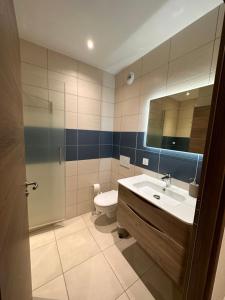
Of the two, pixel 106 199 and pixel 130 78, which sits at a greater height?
pixel 130 78

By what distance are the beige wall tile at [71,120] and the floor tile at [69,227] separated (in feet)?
4.79

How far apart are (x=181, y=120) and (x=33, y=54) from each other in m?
1.87

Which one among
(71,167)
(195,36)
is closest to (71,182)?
(71,167)

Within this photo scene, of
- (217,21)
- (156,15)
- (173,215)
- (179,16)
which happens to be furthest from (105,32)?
(173,215)

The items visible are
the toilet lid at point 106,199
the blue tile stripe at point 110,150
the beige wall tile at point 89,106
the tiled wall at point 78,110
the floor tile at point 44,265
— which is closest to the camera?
the floor tile at point 44,265

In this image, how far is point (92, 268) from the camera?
137cm

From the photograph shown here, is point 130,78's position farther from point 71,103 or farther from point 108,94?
point 71,103

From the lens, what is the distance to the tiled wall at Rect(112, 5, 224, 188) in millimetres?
1171

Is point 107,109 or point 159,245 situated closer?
point 159,245

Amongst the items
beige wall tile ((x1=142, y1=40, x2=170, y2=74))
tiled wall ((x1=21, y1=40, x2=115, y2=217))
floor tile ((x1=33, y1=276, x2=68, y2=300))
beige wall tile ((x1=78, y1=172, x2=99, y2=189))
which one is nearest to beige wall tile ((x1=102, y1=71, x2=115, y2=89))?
tiled wall ((x1=21, y1=40, x2=115, y2=217))

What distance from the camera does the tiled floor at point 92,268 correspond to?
1.17m

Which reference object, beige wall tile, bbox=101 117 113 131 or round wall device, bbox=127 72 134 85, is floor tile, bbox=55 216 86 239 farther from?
round wall device, bbox=127 72 134 85

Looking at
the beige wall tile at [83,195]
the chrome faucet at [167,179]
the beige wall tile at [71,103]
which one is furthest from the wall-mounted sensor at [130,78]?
the beige wall tile at [83,195]

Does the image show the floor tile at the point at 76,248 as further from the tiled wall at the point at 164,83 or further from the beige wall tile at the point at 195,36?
the beige wall tile at the point at 195,36
